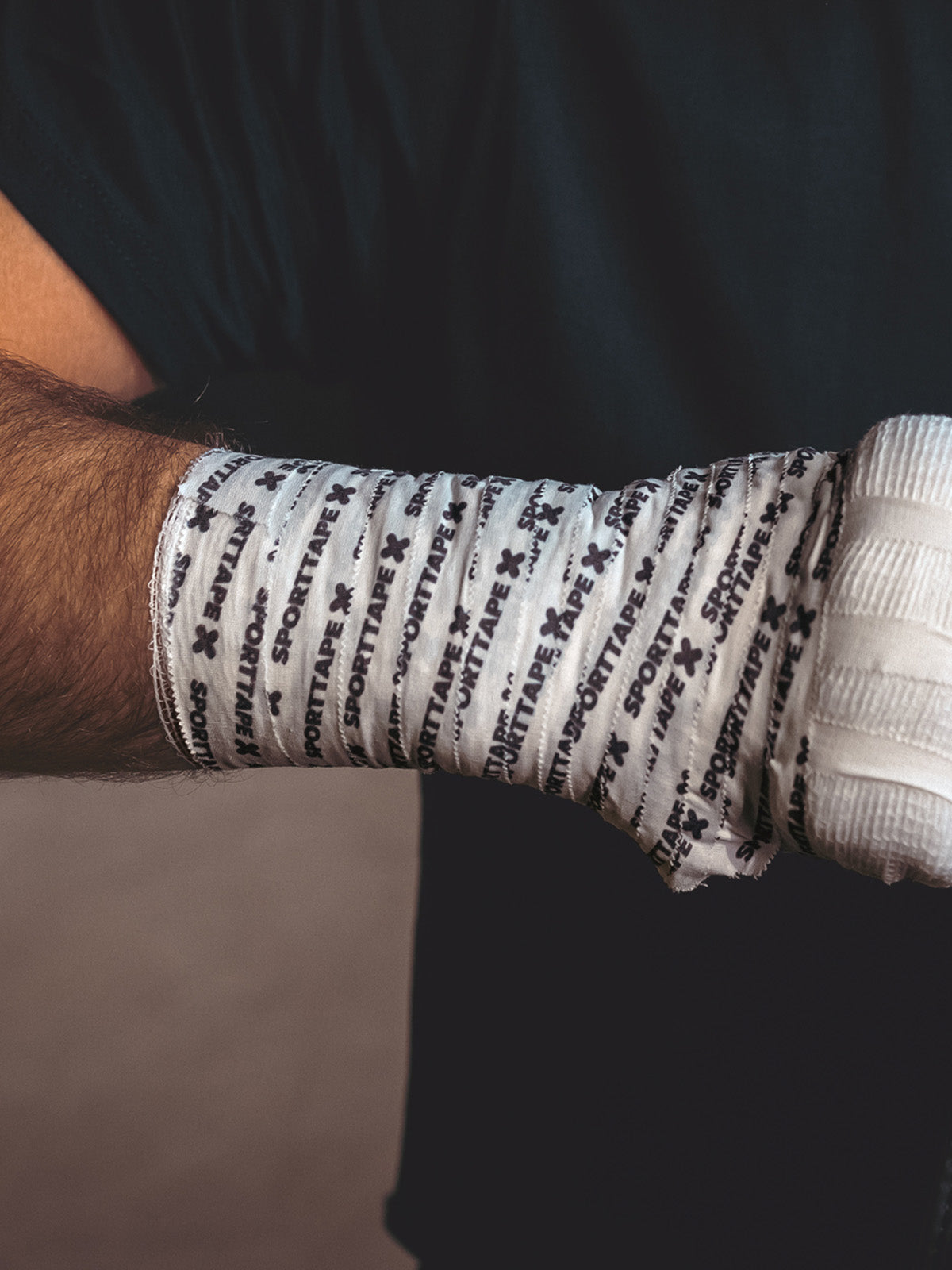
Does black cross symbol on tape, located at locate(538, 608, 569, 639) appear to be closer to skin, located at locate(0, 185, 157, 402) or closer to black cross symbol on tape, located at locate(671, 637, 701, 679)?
black cross symbol on tape, located at locate(671, 637, 701, 679)

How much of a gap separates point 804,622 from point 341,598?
135mm

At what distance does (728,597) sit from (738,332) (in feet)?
0.74

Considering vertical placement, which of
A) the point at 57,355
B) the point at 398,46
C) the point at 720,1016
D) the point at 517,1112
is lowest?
the point at 517,1112

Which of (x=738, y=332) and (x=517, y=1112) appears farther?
(x=517, y=1112)

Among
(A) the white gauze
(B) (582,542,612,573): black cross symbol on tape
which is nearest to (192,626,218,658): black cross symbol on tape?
(A) the white gauze

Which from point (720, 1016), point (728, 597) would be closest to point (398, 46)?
point (728, 597)

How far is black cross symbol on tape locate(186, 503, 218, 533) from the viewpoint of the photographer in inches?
13.1

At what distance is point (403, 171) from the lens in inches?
19.2

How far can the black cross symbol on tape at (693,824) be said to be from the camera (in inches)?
12.7

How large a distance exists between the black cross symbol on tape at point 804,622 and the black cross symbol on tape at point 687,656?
0.03 metres

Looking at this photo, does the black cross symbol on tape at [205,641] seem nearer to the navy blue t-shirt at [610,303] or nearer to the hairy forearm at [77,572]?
the hairy forearm at [77,572]

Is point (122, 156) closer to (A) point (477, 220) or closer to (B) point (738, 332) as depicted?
(A) point (477, 220)

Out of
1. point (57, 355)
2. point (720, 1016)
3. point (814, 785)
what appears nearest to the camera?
point (814, 785)

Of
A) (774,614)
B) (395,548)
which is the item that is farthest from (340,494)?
(774,614)
